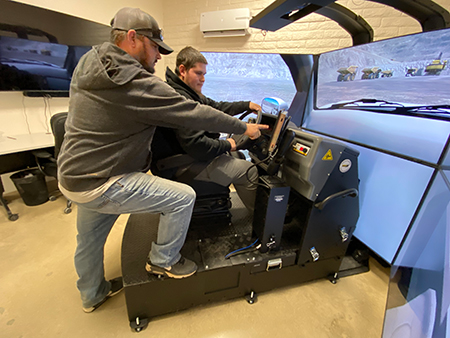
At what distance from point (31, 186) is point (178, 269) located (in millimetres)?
2349

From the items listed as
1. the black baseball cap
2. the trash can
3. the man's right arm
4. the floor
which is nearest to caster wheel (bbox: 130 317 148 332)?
the floor

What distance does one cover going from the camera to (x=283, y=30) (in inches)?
105

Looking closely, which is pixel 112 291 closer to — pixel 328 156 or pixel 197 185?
pixel 197 185

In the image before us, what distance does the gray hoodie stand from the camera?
2.98 feet

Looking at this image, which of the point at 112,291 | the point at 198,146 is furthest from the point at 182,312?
the point at 198,146

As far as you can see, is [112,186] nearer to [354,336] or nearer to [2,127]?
[354,336]

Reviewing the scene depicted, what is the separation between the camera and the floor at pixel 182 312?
1312 millimetres

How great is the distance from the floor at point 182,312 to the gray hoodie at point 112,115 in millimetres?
951

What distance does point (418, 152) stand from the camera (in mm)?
1440

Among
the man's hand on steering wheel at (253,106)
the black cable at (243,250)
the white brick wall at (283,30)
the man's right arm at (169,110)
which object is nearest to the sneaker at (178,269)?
the black cable at (243,250)

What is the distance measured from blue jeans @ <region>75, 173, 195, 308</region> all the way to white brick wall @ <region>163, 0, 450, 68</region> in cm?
252

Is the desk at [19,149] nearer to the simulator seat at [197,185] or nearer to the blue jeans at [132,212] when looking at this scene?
the blue jeans at [132,212]

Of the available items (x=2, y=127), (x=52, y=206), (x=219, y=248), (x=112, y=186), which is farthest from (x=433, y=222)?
(x=2, y=127)

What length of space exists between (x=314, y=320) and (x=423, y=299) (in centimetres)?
82
